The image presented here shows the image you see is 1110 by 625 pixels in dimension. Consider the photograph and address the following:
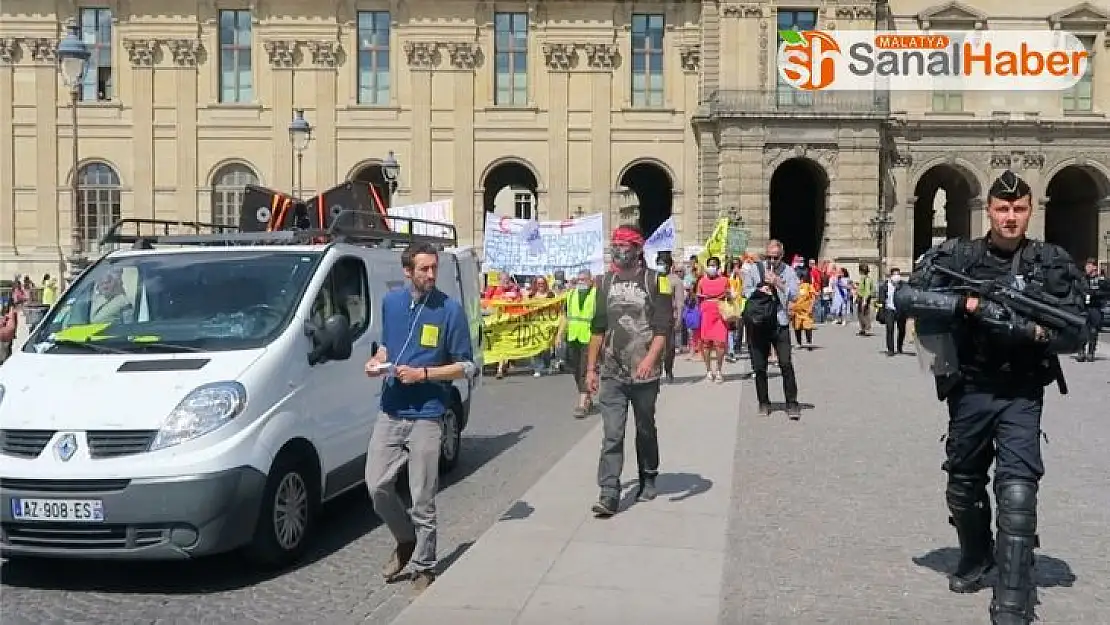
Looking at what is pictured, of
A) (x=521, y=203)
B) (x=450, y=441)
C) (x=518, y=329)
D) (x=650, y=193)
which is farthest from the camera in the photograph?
(x=521, y=203)

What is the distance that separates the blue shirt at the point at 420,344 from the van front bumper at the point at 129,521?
41.4 inches

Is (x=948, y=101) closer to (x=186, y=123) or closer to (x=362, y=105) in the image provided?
(x=362, y=105)

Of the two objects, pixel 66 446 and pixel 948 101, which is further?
pixel 948 101

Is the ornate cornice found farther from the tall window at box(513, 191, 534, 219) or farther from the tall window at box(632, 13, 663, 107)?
the tall window at box(513, 191, 534, 219)

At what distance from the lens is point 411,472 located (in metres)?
6.25

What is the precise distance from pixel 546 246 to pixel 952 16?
109 ft

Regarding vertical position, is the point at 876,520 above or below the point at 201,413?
below

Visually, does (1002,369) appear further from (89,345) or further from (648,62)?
(648,62)

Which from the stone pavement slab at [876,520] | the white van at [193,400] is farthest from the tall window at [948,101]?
the white van at [193,400]

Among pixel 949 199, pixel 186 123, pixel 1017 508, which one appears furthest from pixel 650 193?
pixel 1017 508

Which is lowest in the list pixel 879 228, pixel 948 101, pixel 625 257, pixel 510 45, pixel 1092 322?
pixel 1092 322

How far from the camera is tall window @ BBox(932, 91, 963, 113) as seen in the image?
160 ft

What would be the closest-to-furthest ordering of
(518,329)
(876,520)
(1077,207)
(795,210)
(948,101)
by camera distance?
1. (876,520)
2. (518,329)
3. (795,210)
4. (948,101)
5. (1077,207)

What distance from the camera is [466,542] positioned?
7.41m
